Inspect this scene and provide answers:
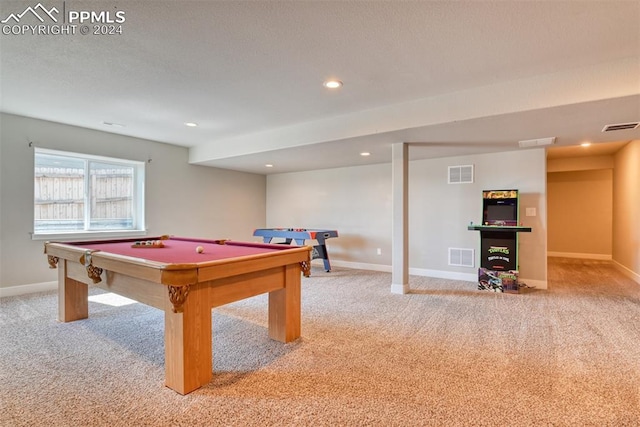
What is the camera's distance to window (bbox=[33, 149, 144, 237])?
447cm

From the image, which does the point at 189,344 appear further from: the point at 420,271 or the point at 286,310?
the point at 420,271

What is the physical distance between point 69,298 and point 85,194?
242cm

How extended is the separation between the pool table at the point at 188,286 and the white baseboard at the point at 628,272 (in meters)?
5.69

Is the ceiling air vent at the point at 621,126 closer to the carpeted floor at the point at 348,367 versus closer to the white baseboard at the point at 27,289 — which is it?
the carpeted floor at the point at 348,367

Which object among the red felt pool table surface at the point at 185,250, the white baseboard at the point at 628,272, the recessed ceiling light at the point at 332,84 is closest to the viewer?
the red felt pool table surface at the point at 185,250

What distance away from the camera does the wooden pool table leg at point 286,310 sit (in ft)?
8.73

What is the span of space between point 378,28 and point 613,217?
7801mm

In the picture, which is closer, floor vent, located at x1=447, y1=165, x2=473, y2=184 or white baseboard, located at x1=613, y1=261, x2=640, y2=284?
white baseboard, located at x1=613, y1=261, x2=640, y2=284

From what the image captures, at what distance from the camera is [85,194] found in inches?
193

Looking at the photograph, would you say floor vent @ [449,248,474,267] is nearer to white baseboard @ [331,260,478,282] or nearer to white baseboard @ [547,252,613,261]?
white baseboard @ [331,260,478,282]

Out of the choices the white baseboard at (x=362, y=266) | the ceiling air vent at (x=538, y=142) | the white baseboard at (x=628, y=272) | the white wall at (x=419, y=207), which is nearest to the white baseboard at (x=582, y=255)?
the white baseboard at (x=628, y=272)

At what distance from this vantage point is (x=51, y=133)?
4414 mm

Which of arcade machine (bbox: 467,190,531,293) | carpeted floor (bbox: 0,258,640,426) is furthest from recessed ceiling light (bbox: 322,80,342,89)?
Result: arcade machine (bbox: 467,190,531,293)

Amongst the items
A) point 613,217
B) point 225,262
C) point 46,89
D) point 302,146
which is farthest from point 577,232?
point 46,89
